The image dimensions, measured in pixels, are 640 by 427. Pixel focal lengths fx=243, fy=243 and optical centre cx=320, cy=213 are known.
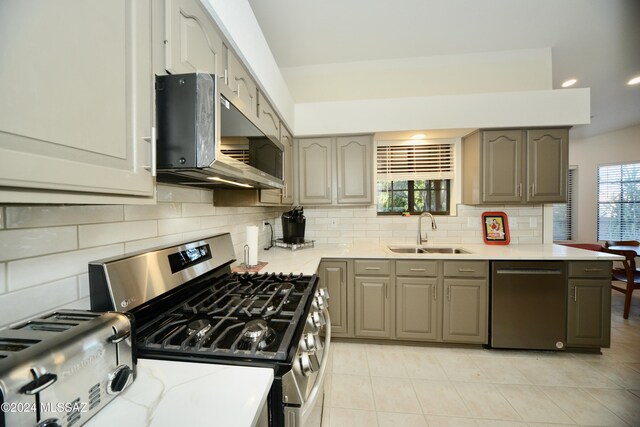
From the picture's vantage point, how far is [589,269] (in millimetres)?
2070

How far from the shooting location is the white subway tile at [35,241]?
0.61m

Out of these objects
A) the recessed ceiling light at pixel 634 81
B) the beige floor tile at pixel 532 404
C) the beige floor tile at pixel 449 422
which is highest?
the recessed ceiling light at pixel 634 81

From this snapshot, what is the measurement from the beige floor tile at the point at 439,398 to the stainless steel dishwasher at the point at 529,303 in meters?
0.79

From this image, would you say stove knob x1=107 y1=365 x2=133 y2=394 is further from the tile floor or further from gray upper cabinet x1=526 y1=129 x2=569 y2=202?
gray upper cabinet x1=526 y1=129 x2=569 y2=202

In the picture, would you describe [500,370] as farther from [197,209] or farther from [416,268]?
[197,209]

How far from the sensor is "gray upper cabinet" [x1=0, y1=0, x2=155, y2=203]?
0.38 meters

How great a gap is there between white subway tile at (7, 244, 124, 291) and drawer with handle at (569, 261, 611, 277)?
3.18 metres

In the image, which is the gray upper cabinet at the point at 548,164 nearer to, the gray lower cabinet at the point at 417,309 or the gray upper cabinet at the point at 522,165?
the gray upper cabinet at the point at 522,165

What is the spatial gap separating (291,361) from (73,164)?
2.25ft

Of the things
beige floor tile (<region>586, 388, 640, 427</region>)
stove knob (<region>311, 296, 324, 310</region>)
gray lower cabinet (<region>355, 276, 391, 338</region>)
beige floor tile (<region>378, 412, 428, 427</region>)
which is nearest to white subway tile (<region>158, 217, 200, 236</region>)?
stove knob (<region>311, 296, 324, 310</region>)

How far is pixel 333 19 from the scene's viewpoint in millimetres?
2057

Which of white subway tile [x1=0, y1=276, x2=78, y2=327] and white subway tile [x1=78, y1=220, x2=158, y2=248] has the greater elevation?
white subway tile [x1=78, y1=220, x2=158, y2=248]

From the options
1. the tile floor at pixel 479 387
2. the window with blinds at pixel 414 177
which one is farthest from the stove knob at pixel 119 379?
the window with blinds at pixel 414 177

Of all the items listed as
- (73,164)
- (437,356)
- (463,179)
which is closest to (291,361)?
(73,164)
